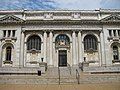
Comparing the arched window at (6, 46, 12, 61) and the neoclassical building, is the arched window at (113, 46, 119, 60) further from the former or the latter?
the arched window at (6, 46, 12, 61)

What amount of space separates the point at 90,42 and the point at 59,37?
6069 mm

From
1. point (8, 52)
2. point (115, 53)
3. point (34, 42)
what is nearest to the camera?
point (8, 52)

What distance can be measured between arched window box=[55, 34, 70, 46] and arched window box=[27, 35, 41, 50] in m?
3.47

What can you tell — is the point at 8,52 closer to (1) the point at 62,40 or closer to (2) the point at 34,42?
(2) the point at 34,42

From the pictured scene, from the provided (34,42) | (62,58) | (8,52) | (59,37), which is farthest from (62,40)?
(8,52)

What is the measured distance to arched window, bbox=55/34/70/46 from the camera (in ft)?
155

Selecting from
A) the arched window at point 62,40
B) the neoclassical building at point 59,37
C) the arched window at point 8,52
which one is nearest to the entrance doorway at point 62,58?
the neoclassical building at point 59,37

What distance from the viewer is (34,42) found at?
156ft

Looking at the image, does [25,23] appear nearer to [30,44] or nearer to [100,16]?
[30,44]

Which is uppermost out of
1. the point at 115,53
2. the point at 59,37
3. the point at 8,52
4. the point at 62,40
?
the point at 59,37

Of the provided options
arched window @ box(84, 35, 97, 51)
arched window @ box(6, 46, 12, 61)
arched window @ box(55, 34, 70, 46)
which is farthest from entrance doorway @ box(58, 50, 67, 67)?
arched window @ box(6, 46, 12, 61)

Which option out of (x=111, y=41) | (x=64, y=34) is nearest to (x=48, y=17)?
(x=64, y=34)

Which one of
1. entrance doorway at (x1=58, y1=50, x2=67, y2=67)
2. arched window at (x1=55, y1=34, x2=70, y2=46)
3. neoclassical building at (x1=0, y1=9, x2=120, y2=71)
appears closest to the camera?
neoclassical building at (x1=0, y1=9, x2=120, y2=71)

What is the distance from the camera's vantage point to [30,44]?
47.4 metres
